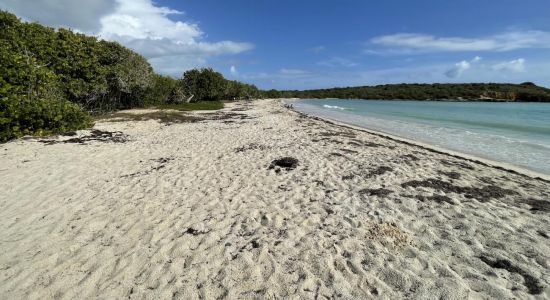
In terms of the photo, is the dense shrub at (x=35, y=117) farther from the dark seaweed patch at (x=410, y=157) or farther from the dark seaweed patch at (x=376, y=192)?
the dark seaweed patch at (x=410, y=157)

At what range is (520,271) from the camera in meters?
4.21

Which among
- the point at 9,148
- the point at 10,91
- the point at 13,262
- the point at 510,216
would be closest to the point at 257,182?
the point at 13,262

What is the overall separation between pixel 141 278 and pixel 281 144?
31.3 ft

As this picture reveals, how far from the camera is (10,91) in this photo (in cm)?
1260

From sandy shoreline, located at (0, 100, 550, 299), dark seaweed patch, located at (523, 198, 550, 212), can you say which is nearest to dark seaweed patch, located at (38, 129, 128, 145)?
sandy shoreline, located at (0, 100, 550, 299)

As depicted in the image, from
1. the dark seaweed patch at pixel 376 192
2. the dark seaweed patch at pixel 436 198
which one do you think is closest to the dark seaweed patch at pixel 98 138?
the dark seaweed patch at pixel 376 192

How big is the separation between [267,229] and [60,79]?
21.9 m

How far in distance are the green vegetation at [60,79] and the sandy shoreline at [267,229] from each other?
3.92 metres

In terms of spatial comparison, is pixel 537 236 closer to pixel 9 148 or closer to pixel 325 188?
pixel 325 188

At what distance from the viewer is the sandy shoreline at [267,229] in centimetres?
395

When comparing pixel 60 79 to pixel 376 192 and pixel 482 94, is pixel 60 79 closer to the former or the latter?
pixel 376 192

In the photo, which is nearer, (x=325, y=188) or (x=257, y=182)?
(x=325, y=188)

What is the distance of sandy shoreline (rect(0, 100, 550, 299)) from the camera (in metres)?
3.95

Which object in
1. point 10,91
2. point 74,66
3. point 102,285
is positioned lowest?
point 102,285
